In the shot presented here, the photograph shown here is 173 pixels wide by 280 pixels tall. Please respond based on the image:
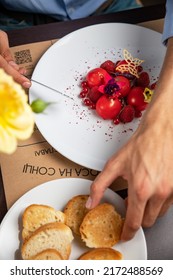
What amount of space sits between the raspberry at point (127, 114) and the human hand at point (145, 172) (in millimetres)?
204

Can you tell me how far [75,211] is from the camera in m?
0.65

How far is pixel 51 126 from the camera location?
0.78 metres

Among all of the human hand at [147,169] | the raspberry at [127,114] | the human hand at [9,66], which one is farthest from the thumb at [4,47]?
the human hand at [147,169]

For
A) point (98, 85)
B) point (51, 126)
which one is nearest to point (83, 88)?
point (98, 85)

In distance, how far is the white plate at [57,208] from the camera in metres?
0.61

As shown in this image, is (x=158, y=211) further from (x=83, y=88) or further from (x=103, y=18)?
(x=103, y=18)

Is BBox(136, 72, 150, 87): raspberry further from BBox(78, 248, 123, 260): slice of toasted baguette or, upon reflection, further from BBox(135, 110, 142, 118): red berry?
BBox(78, 248, 123, 260): slice of toasted baguette

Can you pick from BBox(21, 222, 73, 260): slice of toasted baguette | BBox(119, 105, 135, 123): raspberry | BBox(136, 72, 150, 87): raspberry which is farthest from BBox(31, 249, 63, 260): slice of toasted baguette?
BBox(136, 72, 150, 87): raspberry

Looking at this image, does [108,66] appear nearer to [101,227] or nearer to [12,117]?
[101,227]

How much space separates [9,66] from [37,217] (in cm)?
35

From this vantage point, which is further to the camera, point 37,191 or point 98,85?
point 98,85

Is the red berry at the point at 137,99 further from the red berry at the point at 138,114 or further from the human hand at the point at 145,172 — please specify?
the human hand at the point at 145,172
